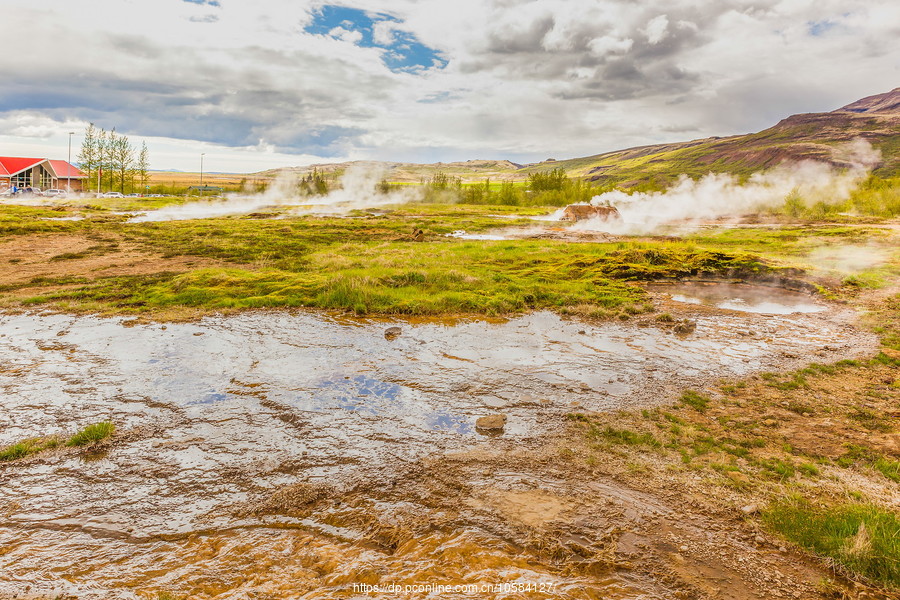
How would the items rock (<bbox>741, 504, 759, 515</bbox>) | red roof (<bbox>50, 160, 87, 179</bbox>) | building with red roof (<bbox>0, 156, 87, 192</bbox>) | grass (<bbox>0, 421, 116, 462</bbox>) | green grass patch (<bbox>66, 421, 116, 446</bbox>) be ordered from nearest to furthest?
rock (<bbox>741, 504, 759, 515</bbox>) < grass (<bbox>0, 421, 116, 462</bbox>) < green grass patch (<bbox>66, 421, 116, 446</bbox>) < building with red roof (<bbox>0, 156, 87, 192</bbox>) < red roof (<bbox>50, 160, 87, 179</bbox>)

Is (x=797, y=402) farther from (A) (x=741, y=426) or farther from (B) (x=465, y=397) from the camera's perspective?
(B) (x=465, y=397)

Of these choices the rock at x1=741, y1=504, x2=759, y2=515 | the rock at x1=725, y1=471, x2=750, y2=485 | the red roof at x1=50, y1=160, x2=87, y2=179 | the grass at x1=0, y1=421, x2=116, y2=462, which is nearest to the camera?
the rock at x1=741, y1=504, x2=759, y2=515

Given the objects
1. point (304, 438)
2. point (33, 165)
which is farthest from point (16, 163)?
point (304, 438)

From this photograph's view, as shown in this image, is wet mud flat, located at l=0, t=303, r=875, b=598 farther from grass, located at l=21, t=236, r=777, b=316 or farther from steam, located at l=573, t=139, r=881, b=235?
steam, located at l=573, t=139, r=881, b=235

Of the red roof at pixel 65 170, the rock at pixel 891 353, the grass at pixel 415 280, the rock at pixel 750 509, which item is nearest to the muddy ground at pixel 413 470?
the rock at pixel 750 509

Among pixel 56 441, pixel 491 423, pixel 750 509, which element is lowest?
pixel 56 441

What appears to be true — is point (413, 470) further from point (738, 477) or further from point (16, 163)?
point (16, 163)

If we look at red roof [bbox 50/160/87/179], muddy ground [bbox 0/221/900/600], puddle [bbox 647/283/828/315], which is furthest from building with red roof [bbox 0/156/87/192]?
puddle [bbox 647/283/828/315]

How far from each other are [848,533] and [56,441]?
11.9 m

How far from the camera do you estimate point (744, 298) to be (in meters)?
21.2

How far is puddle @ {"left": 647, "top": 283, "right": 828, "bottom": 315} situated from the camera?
19188 mm

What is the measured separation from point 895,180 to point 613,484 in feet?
304

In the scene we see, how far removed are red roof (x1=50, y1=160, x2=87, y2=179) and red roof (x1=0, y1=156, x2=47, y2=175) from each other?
576 cm

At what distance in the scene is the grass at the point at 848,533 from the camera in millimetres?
5211
